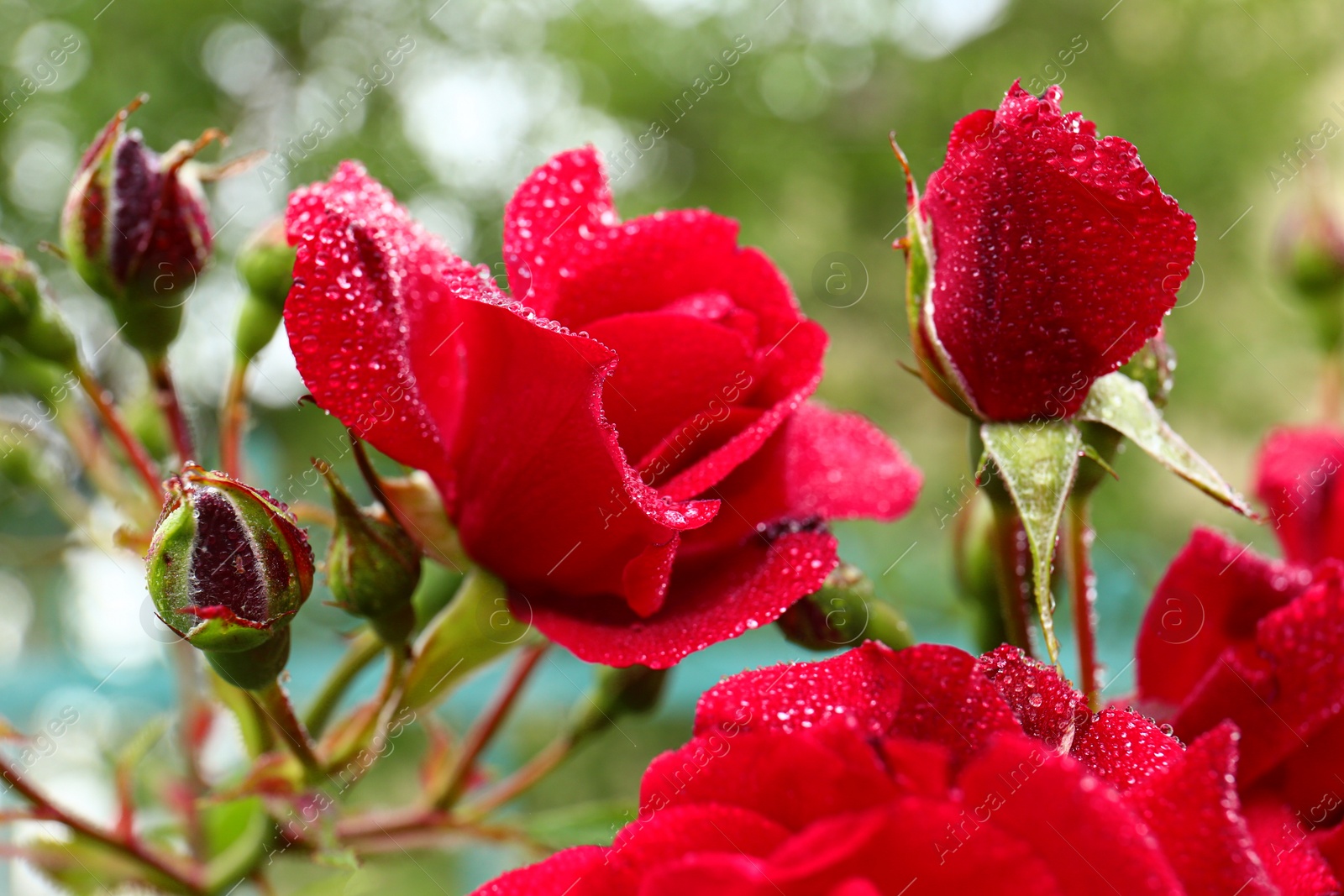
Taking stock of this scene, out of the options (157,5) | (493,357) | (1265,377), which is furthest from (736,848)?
(157,5)

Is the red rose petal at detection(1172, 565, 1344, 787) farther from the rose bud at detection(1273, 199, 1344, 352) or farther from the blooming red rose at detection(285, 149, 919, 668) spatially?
the rose bud at detection(1273, 199, 1344, 352)

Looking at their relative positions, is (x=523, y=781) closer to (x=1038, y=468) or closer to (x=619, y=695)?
(x=619, y=695)

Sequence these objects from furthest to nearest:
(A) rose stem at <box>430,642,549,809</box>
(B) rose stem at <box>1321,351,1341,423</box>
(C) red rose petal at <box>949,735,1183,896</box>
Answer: (B) rose stem at <box>1321,351,1341,423</box>, (A) rose stem at <box>430,642,549,809</box>, (C) red rose petal at <box>949,735,1183,896</box>

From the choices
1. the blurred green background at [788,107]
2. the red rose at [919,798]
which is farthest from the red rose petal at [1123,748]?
the blurred green background at [788,107]

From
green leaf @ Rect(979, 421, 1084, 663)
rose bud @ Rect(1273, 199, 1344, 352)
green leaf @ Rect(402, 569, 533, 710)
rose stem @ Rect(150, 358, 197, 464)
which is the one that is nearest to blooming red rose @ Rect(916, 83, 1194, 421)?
green leaf @ Rect(979, 421, 1084, 663)

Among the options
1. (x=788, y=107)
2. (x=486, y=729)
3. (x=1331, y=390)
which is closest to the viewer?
(x=486, y=729)

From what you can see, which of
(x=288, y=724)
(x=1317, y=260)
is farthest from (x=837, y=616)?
(x=1317, y=260)

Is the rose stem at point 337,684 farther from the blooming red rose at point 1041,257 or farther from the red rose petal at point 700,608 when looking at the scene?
the blooming red rose at point 1041,257
